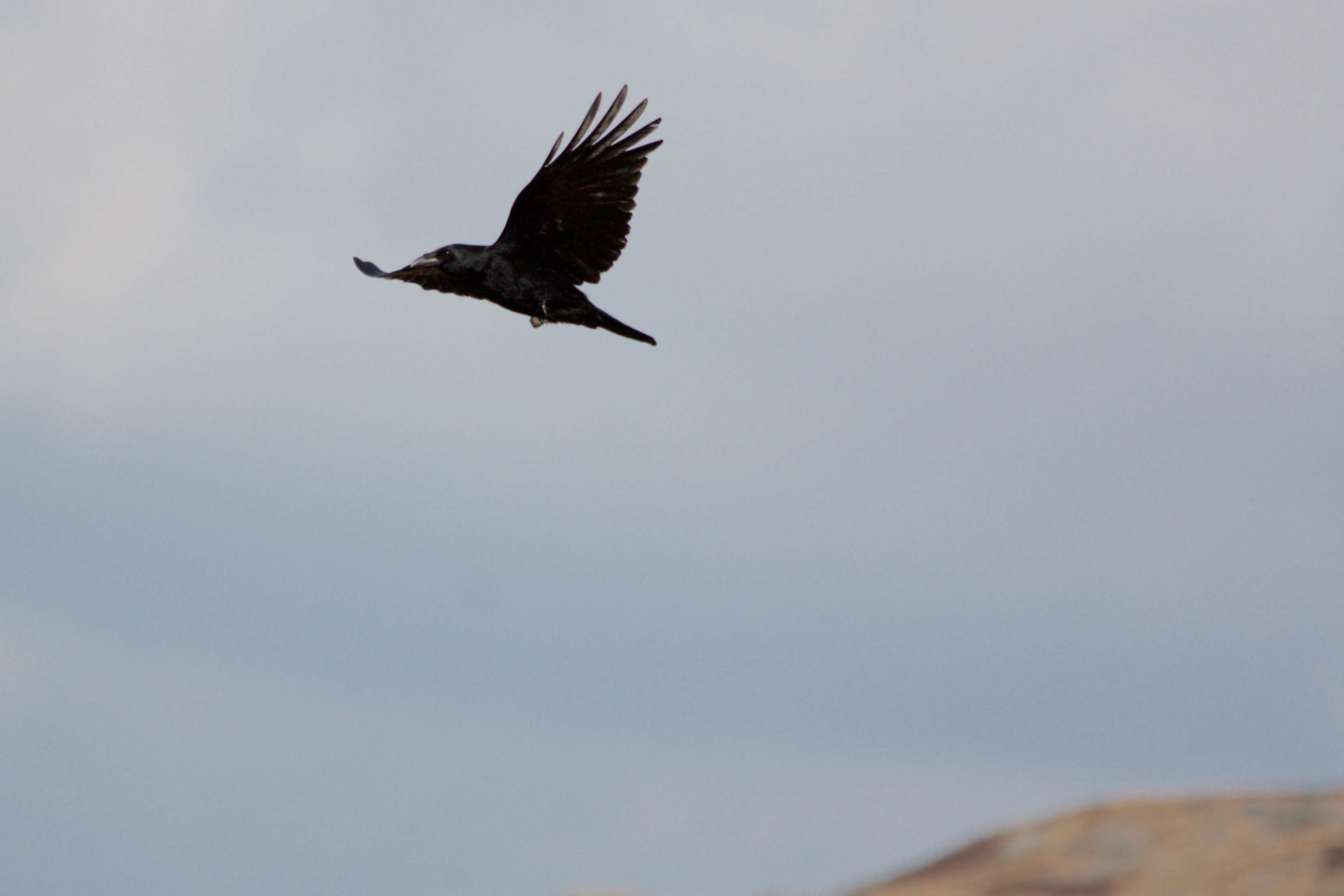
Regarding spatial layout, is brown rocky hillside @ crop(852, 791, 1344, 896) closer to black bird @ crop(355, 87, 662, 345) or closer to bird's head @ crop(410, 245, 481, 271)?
black bird @ crop(355, 87, 662, 345)

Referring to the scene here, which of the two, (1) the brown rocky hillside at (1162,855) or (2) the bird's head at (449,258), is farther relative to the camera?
(2) the bird's head at (449,258)

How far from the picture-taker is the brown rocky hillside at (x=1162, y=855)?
257 inches

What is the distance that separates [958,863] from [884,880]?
45 cm

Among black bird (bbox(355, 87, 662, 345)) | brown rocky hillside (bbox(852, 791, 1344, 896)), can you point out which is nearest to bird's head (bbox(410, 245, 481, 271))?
black bird (bbox(355, 87, 662, 345))

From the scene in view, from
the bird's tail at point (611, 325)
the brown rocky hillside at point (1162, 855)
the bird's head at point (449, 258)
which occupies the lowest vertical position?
the brown rocky hillside at point (1162, 855)

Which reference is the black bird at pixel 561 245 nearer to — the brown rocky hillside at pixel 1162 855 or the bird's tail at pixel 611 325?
the bird's tail at pixel 611 325

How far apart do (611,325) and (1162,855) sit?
526 cm

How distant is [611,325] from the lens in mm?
9742

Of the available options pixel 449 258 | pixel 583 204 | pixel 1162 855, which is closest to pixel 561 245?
A: pixel 583 204

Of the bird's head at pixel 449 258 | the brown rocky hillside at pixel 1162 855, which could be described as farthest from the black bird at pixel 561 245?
the brown rocky hillside at pixel 1162 855

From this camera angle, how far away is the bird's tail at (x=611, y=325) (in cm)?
966

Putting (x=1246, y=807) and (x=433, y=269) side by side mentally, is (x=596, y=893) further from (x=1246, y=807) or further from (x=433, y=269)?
(x=433, y=269)

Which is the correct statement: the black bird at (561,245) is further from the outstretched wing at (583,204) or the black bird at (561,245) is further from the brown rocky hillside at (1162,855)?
the brown rocky hillside at (1162,855)

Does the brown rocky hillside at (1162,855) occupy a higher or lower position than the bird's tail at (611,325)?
lower
